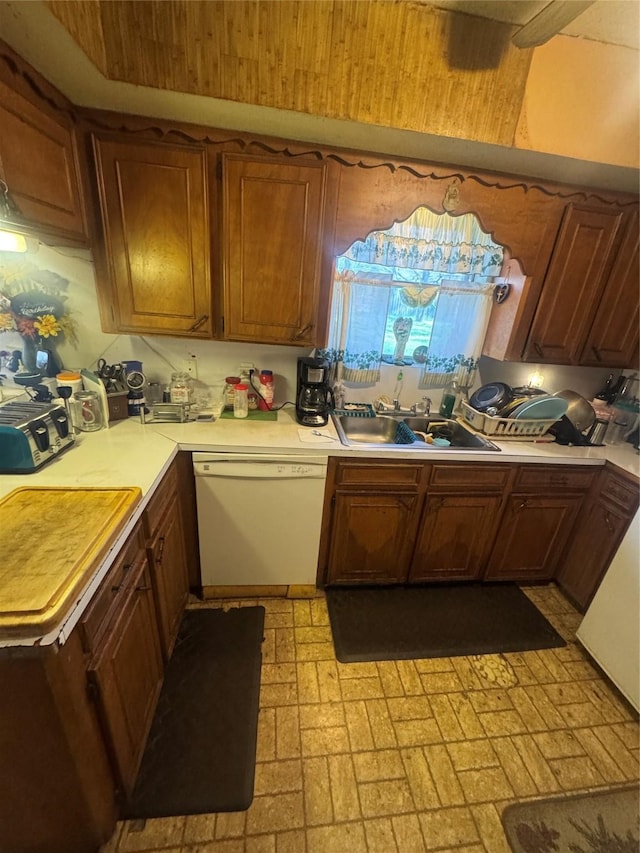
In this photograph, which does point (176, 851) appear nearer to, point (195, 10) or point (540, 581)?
point (540, 581)

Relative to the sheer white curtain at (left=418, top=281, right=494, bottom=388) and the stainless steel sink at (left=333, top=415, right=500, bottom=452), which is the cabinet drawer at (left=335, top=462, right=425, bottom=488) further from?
the sheer white curtain at (left=418, top=281, right=494, bottom=388)

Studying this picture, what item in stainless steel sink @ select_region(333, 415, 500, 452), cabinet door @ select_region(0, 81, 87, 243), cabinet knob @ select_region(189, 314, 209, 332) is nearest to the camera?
cabinet door @ select_region(0, 81, 87, 243)

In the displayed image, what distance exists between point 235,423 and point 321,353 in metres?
0.67

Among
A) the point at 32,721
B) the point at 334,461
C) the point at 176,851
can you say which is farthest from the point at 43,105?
the point at 176,851

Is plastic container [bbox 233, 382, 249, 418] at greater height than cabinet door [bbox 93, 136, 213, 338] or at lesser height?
lesser

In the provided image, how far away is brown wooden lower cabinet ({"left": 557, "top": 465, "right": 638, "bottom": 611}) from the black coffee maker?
1.56 m

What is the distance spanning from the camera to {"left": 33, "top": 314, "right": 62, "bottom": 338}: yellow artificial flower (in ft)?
5.52

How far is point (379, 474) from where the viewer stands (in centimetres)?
173

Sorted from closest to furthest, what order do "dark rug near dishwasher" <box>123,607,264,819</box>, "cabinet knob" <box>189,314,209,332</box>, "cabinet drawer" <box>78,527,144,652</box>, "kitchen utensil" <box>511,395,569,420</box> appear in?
"cabinet drawer" <box>78,527,144,652</box>
"dark rug near dishwasher" <box>123,607,264,819</box>
"cabinet knob" <box>189,314,209,332</box>
"kitchen utensil" <box>511,395,569,420</box>

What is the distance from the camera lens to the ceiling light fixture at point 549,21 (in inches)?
36.9

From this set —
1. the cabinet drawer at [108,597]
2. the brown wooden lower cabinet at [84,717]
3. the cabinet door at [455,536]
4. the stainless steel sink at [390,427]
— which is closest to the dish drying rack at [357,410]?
the stainless steel sink at [390,427]

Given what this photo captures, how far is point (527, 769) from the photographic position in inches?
52.1

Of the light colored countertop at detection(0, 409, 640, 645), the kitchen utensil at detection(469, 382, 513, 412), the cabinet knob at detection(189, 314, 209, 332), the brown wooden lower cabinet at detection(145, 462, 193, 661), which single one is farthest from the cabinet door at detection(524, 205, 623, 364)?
the brown wooden lower cabinet at detection(145, 462, 193, 661)

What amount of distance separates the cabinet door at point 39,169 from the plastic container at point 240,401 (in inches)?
36.2
